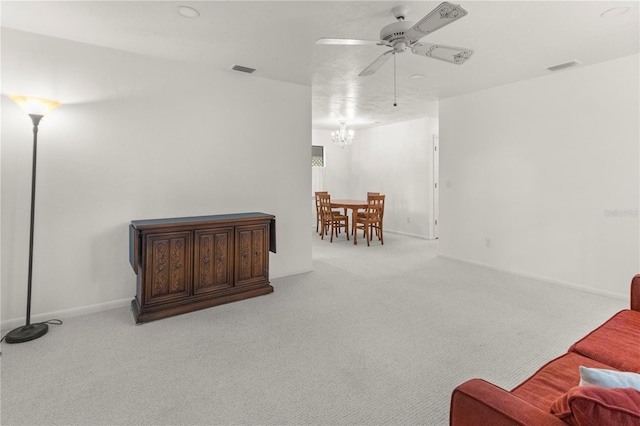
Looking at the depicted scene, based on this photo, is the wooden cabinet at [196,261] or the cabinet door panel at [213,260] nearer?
the wooden cabinet at [196,261]

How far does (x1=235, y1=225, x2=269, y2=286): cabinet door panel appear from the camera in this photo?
3430 mm

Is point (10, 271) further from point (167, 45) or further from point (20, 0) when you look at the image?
point (167, 45)

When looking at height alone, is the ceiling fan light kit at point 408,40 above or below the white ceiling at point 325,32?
below

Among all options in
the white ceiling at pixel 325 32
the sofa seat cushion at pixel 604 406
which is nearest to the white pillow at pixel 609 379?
the sofa seat cushion at pixel 604 406

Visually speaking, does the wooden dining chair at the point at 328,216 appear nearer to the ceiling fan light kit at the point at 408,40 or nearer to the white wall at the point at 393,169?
the white wall at the point at 393,169

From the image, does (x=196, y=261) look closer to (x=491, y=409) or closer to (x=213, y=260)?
(x=213, y=260)

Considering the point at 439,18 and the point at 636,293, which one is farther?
the point at 636,293

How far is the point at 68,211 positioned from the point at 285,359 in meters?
2.39

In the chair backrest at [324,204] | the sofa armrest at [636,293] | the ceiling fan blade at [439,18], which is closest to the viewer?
the ceiling fan blade at [439,18]

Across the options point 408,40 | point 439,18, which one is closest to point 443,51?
point 408,40

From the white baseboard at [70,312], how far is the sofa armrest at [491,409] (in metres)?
3.24

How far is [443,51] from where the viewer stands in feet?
7.68

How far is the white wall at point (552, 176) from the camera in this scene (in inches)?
132

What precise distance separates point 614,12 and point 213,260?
12.8 ft
